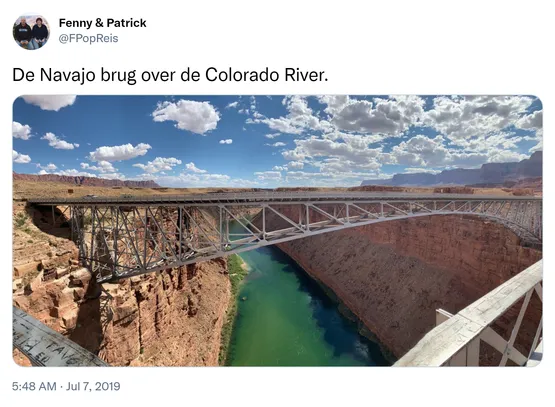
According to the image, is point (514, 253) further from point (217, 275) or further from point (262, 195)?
point (217, 275)

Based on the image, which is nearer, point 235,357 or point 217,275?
point 235,357

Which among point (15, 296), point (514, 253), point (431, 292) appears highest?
point (15, 296)

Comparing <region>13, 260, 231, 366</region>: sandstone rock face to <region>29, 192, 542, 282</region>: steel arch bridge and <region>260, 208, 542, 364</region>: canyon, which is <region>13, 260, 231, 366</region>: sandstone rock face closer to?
<region>29, 192, 542, 282</region>: steel arch bridge

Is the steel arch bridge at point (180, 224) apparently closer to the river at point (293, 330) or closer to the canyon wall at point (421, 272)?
the canyon wall at point (421, 272)

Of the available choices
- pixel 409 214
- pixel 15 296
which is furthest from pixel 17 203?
pixel 409 214
